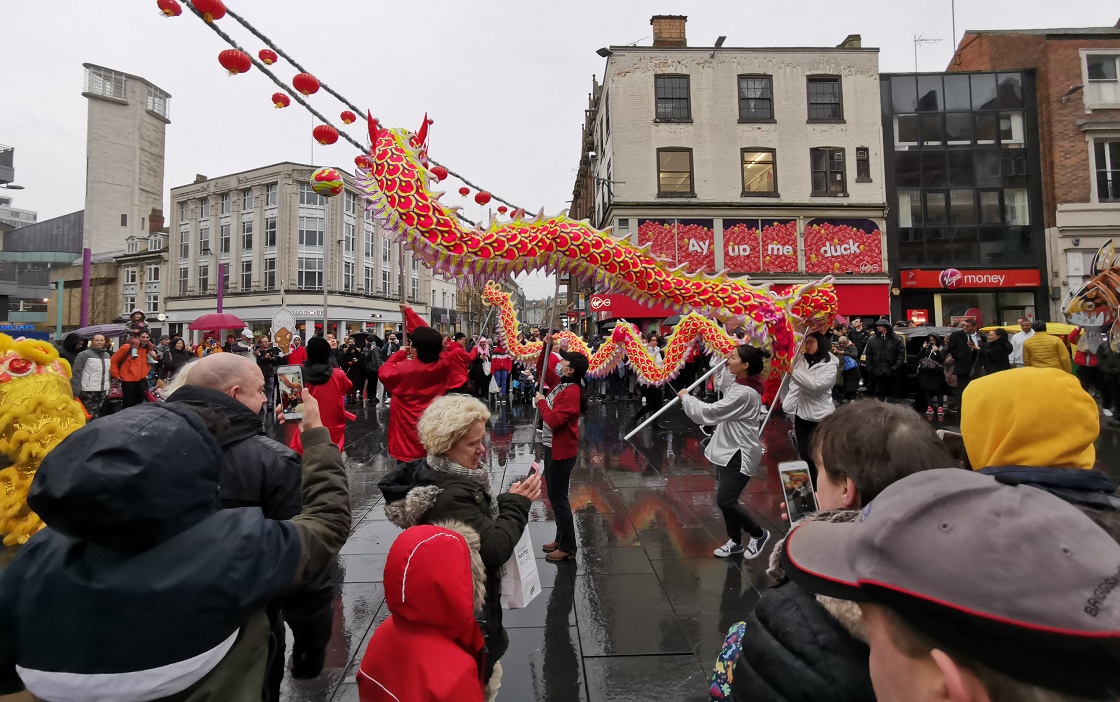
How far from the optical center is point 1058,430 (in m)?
1.62

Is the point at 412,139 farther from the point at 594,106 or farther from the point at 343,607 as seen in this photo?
the point at 594,106

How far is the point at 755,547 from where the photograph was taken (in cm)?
457

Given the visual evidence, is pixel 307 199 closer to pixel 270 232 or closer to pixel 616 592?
pixel 270 232

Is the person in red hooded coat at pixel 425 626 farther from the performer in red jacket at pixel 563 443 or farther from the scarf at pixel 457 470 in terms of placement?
the performer in red jacket at pixel 563 443

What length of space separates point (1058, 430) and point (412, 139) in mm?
5005

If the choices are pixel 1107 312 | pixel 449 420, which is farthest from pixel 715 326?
pixel 1107 312

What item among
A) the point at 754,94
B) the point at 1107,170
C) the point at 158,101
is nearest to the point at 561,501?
the point at 754,94

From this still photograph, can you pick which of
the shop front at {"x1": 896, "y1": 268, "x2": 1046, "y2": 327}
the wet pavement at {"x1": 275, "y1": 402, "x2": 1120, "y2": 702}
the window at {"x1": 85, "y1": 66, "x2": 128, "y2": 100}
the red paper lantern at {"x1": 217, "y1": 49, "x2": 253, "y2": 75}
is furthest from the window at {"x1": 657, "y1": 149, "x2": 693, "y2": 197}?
the window at {"x1": 85, "y1": 66, "x2": 128, "y2": 100}

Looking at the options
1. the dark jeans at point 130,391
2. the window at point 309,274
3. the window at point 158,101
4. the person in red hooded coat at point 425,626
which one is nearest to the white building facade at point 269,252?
the window at point 309,274

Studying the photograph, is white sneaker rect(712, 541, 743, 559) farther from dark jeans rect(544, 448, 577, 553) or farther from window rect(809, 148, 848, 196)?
window rect(809, 148, 848, 196)

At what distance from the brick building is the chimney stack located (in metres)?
13.4

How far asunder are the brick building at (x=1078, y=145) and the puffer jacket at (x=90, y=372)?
28260 millimetres

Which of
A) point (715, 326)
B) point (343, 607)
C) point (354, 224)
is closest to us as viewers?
point (343, 607)

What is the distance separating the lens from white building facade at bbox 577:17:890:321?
21641mm
